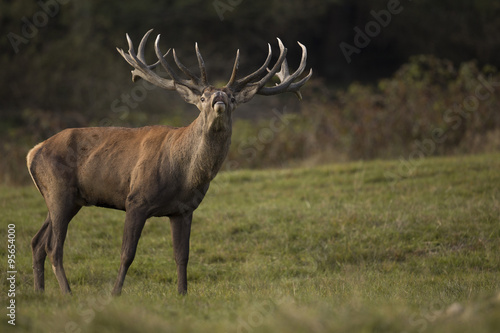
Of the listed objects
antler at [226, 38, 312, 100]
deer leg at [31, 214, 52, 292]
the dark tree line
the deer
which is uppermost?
the dark tree line

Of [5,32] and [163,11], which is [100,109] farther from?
[163,11]

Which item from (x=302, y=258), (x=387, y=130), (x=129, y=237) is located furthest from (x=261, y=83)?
(x=387, y=130)

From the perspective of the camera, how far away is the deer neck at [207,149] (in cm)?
699

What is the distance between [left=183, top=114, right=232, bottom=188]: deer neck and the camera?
699cm

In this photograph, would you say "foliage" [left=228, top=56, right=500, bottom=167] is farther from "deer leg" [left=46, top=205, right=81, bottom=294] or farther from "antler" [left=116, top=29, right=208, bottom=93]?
"deer leg" [left=46, top=205, right=81, bottom=294]

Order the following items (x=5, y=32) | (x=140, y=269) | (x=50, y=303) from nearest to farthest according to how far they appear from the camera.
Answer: (x=50, y=303) → (x=140, y=269) → (x=5, y=32)

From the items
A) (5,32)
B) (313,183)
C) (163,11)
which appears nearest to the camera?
(313,183)

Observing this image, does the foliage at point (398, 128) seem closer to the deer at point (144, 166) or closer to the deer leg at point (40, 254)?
the deer at point (144, 166)

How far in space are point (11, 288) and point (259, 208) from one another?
4.26 metres

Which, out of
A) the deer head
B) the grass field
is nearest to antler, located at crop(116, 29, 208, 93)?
the deer head

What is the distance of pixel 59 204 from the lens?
7.61 m

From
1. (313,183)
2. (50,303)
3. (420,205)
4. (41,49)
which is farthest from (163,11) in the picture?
(50,303)

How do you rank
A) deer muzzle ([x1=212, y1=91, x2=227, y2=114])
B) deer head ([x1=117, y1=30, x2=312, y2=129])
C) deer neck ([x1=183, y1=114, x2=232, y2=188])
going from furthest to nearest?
deer neck ([x1=183, y1=114, x2=232, y2=188]) < deer head ([x1=117, y1=30, x2=312, y2=129]) < deer muzzle ([x1=212, y1=91, x2=227, y2=114])

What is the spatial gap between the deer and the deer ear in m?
0.01
